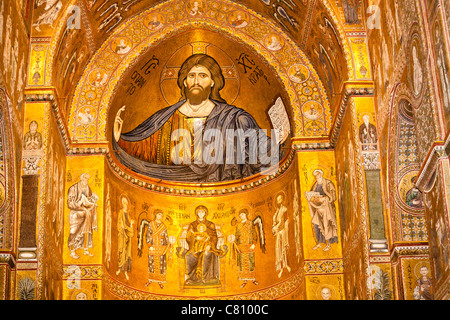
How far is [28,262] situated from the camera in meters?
15.6

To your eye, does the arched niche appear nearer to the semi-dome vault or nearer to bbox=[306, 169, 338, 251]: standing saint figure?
the semi-dome vault

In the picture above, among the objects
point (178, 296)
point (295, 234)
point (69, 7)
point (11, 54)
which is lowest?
point (178, 296)

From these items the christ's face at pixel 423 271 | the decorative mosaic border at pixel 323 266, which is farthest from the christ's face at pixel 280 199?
the christ's face at pixel 423 271

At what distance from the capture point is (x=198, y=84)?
21953 millimetres

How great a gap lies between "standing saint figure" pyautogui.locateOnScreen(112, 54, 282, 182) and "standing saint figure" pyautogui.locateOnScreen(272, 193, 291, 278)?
4.40 feet

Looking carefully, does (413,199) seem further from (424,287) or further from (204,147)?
(204,147)

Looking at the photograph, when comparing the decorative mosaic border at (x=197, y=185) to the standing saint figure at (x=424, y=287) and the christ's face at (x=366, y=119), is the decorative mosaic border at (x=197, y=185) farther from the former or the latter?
the standing saint figure at (x=424, y=287)

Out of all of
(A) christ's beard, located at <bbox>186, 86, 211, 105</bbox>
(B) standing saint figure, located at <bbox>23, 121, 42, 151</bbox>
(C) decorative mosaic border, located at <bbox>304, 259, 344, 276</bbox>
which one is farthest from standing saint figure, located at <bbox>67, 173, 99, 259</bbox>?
(C) decorative mosaic border, located at <bbox>304, 259, 344, 276</bbox>

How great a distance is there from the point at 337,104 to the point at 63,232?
682 cm

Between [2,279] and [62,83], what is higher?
[62,83]

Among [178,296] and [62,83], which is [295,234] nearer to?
[178,296]

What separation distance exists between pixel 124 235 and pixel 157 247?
1.09m

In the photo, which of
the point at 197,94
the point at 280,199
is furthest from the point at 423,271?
the point at 197,94

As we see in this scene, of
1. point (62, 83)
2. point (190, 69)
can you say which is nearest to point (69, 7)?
point (62, 83)
